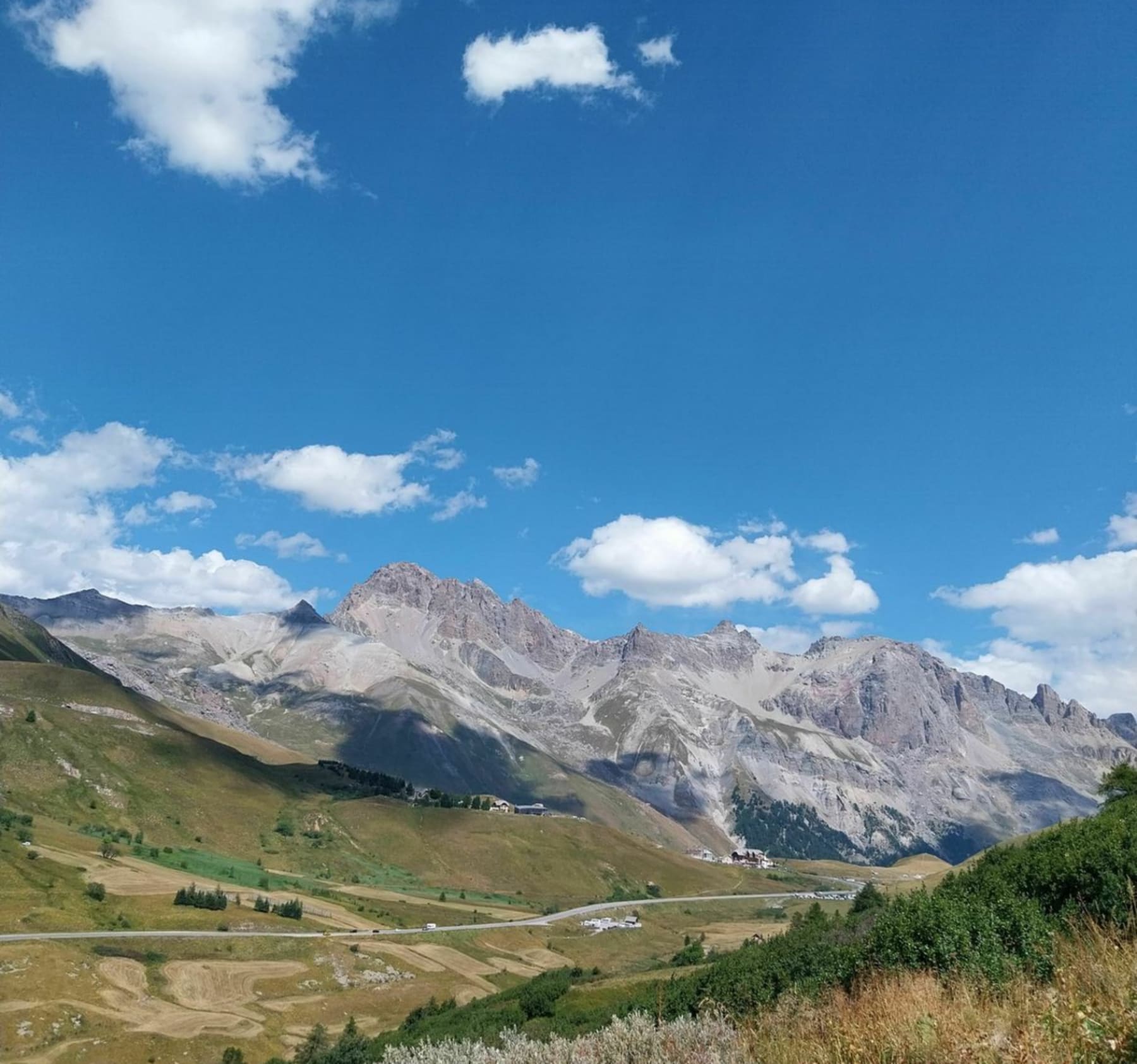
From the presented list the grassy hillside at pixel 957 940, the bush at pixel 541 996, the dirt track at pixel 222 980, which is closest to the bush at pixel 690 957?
the bush at pixel 541 996

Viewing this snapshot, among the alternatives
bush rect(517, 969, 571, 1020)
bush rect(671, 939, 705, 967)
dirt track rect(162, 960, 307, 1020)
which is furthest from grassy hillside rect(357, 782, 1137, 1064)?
bush rect(671, 939, 705, 967)

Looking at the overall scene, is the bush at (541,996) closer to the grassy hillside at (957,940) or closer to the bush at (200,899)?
the grassy hillside at (957,940)

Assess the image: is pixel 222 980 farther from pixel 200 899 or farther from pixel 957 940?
pixel 957 940

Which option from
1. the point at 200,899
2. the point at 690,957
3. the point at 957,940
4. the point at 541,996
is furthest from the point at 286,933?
the point at 957,940

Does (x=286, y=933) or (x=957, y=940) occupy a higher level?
(x=957, y=940)

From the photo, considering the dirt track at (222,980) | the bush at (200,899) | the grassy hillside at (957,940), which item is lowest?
the dirt track at (222,980)

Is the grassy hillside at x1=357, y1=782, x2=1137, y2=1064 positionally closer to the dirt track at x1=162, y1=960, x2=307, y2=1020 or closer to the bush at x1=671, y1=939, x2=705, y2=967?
the dirt track at x1=162, y1=960, x2=307, y2=1020

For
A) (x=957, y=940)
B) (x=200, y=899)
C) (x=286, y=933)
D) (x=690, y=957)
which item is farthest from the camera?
(x=200, y=899)

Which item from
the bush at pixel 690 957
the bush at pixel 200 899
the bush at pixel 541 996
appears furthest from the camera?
the bush at pixel 200 899

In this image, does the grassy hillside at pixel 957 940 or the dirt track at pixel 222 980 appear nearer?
the grassy hillside at pixel 957 940

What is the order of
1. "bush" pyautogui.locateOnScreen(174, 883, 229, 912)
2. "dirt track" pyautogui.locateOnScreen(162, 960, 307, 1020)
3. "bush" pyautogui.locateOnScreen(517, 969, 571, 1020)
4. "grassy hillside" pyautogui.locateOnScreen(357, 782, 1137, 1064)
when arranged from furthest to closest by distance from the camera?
"bush" pyautogui.locateOnScreen(174, 883, 229, 912) < "dirt track" pyautogui.locateOnScreen(162, 960, 307, 1020) < "bush" pyautogui.locateOnScreen(517, 969, 571, 1020) < "grassy hillside" pyautogui.locateOnScreen(357, 782, 1137, 1064)

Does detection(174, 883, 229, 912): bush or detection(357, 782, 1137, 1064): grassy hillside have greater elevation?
detection(357, 782, 1137, 1064): grassy hillside

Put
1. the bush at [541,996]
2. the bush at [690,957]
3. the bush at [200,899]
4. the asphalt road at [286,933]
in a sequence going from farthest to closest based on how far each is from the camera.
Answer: the bush at [200,899]
the bush at [690,957]
the asphalt road at [286,933]
the bush at [541,996]

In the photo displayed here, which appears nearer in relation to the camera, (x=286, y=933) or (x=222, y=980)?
(x=222, y=980)
